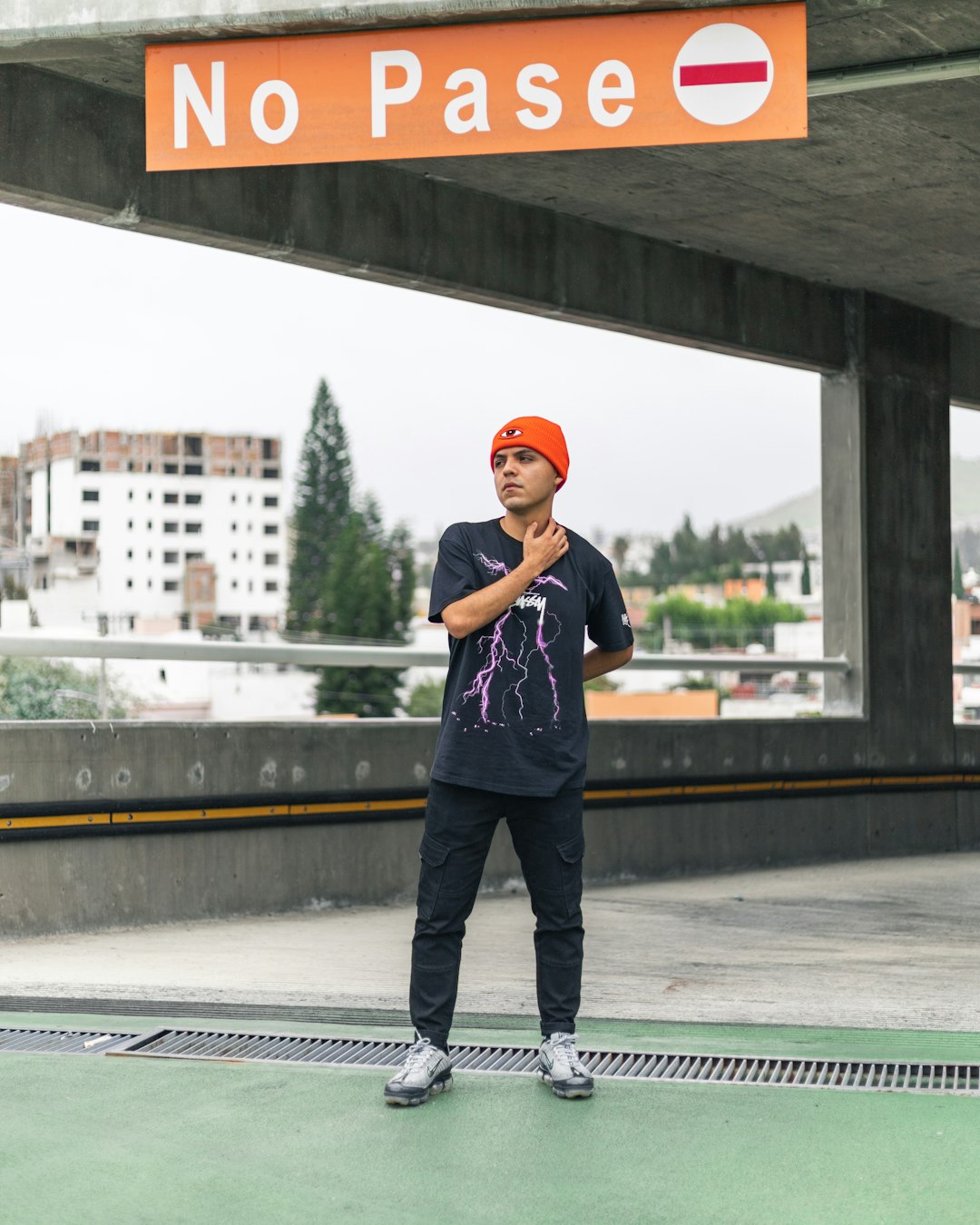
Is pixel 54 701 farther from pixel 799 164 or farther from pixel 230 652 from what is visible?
pixel 799 164

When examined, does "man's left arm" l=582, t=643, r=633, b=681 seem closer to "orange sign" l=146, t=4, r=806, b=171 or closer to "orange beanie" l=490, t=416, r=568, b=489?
"orange beanie" l=490, t=416, r=568, b=489

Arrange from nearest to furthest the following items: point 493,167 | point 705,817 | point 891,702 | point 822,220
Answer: point 493,167 < point 822,220 < point 705,817 < point 891,702

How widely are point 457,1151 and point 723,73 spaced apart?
3609 millimetres

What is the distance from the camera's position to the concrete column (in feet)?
42.5

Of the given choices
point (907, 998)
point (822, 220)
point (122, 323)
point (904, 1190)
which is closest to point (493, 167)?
point (822, 220)

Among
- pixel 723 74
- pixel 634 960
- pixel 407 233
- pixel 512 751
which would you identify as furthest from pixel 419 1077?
pixel 407 233

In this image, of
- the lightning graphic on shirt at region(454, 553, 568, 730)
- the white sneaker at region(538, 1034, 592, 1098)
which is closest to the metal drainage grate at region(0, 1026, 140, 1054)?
the white sneaker at region(538, 1034, 592, 1098)

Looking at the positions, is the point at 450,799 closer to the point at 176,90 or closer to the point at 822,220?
the point at 176,90

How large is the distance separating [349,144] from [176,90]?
0.69 metres

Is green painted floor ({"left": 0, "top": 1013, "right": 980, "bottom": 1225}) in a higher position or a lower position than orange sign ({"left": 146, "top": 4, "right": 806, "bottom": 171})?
lower

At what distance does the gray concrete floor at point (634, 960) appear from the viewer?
591 centimetres

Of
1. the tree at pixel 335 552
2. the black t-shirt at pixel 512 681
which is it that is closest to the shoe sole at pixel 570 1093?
the black t-shirt at pixel 512 681

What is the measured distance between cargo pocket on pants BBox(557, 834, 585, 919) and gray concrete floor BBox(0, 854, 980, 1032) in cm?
141

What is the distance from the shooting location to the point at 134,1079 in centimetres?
446
